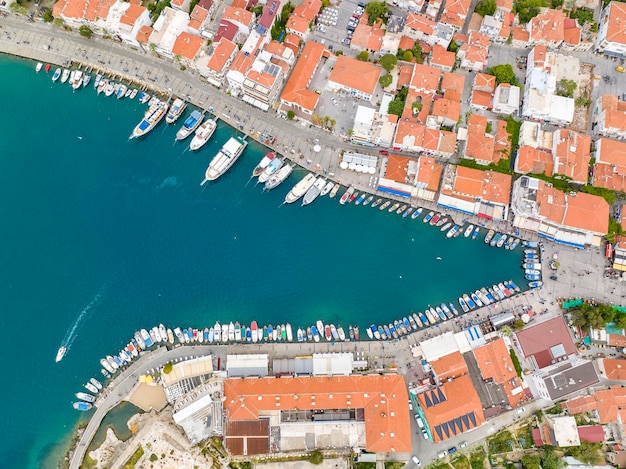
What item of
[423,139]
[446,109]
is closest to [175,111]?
[423,139]

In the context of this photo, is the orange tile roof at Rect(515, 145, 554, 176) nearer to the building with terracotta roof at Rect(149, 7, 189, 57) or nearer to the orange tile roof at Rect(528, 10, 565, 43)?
the orange tile roof at Rect(528, 10, 565, 43)

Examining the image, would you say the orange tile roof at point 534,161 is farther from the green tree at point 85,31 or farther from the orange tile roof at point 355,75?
the green tree at point 85,31

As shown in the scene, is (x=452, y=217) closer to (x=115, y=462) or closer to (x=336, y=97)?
(x=336, y=97)

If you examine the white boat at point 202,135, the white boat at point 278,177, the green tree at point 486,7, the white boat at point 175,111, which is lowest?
the white boat at point 278,177

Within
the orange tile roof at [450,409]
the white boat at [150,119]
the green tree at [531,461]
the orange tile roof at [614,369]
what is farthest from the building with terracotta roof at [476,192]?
the white boat at [150,119]

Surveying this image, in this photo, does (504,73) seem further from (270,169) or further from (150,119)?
(150,119)

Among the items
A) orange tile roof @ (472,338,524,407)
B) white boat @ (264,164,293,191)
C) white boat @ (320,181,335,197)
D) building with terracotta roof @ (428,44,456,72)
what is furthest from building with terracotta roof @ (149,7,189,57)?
orange tile roof @ (472,338,524,407)

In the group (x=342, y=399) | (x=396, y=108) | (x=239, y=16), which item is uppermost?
(x=239, y=16)
